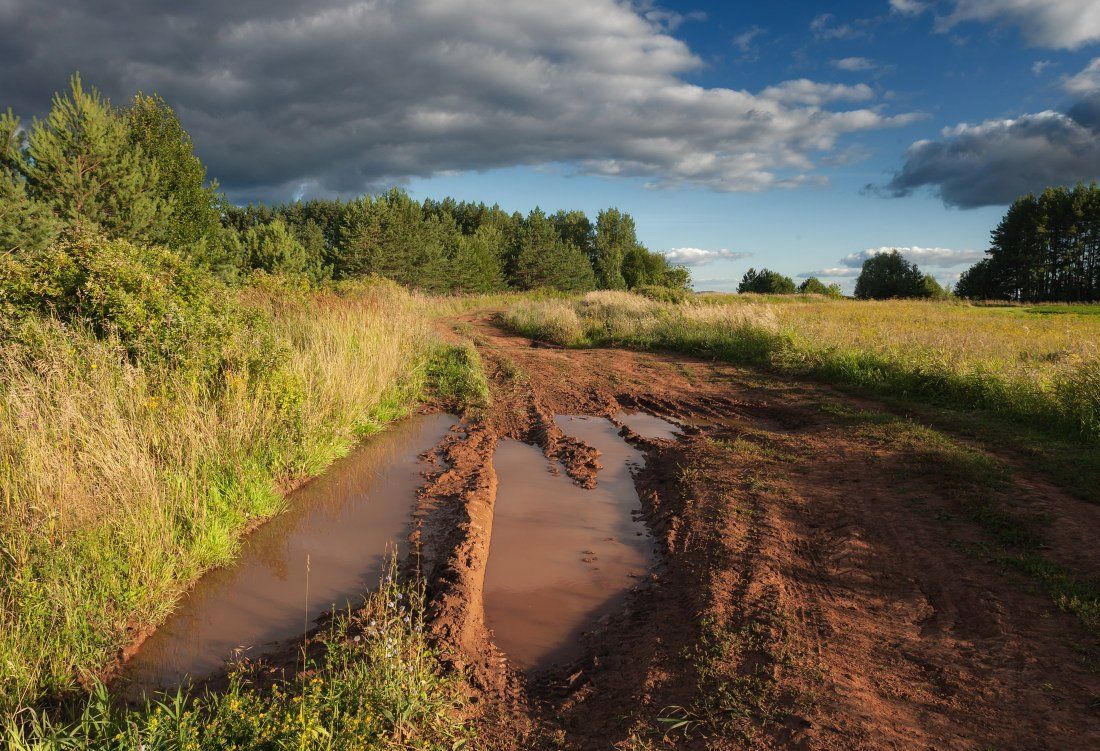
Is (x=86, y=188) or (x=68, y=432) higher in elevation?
(x=86, y=188)

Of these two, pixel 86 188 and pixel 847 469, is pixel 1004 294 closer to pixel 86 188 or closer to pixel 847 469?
pixel 847 469

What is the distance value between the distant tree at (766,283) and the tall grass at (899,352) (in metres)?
66.1

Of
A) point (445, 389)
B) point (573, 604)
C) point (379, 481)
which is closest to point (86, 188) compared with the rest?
point (445, 389)

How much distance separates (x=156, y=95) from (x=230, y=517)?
26077 millimetres

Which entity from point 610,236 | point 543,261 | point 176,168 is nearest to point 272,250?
point 176,168

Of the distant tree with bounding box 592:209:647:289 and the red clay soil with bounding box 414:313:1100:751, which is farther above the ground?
the distant tree with bounding box 592:209:647:289

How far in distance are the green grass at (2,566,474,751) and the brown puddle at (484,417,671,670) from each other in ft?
2.64

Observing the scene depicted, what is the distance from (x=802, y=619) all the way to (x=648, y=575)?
4.00 ft

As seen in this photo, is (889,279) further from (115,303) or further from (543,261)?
(115,303)

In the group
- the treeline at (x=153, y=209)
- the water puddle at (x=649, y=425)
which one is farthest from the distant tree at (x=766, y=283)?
the water puddle at (x=649, y=425)

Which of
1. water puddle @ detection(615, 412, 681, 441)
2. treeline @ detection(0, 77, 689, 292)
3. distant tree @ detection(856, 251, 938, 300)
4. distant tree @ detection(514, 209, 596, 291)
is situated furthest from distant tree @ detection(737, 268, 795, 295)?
water puddle @ detection(615, 412, 681, 441)

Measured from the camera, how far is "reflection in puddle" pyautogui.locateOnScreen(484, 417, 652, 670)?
378 cm

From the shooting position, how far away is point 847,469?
20.1ft

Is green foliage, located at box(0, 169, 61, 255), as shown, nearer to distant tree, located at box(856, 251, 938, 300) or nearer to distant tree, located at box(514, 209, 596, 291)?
distant tree, located at box(514, 209, 596, 291)
